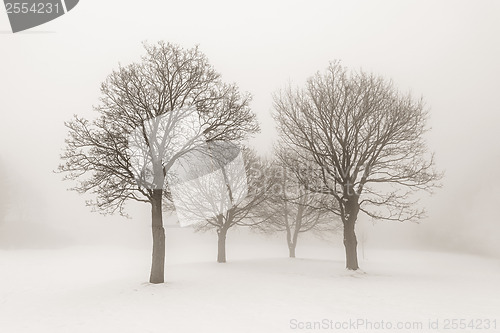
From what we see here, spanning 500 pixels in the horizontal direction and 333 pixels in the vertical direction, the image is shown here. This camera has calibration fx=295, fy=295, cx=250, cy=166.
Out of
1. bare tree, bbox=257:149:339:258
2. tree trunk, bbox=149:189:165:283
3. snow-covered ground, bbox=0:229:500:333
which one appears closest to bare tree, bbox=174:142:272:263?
bare tree, bbox=257:149:339:258

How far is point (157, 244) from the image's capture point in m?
15.1

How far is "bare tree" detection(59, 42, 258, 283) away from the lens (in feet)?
48.4

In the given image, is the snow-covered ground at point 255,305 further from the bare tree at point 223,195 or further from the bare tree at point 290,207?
the bare tree at point 290,207

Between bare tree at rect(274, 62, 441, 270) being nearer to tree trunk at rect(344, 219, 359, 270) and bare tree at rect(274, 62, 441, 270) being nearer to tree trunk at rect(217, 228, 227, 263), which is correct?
tree trunk at rect(344, 219, 359, 270)

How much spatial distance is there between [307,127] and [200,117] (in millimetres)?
7445

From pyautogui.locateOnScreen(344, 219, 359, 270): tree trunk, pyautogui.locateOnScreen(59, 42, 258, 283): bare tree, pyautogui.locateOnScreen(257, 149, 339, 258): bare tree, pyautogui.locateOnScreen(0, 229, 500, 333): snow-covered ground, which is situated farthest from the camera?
pyautogui.locateOnScreen(257, 149, 339, 258): bare tree

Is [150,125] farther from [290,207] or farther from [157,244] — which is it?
[290,207]

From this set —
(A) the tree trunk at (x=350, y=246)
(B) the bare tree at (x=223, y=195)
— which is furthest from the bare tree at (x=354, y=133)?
(B) the bare tree at (x=223, y=195)

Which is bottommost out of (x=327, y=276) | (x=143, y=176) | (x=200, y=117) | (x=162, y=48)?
(x=327, y=276)

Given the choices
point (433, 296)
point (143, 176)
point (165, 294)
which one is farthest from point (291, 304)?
point (143, 176)

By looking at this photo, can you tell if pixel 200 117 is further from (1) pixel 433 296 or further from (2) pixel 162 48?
(1) pixel 433 296

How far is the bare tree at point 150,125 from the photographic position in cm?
1475

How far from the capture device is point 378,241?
8938cm

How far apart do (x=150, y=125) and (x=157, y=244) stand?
20.3 feet
